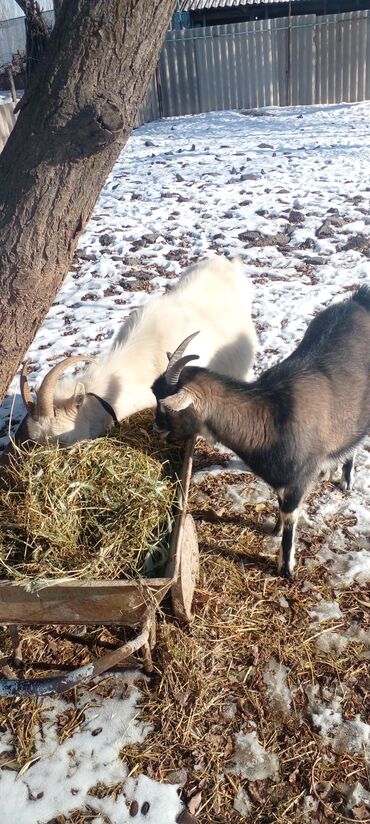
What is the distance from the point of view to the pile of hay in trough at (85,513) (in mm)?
2873

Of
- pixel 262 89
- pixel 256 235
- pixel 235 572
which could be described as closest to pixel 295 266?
pixel 256 235

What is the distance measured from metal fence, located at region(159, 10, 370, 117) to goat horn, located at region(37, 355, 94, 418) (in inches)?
634

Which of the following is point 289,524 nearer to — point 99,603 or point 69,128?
point 99,603

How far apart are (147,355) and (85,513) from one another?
4.92 ft

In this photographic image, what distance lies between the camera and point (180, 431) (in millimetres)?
3510

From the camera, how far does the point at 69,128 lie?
8.55ft

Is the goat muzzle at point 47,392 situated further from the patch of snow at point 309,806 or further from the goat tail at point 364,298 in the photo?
the patch of snow at point 309,806

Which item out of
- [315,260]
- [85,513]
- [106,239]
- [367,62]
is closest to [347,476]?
[85,513]

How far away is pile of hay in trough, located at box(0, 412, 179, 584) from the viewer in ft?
9.43

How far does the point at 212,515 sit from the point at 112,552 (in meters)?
1.28

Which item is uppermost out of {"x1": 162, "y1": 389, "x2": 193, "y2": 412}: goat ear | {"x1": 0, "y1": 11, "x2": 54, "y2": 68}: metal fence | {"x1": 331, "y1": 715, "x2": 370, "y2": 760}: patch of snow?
{"x1": 0, "y1": 11, "x2": 54, "y2": 68}: metal fence

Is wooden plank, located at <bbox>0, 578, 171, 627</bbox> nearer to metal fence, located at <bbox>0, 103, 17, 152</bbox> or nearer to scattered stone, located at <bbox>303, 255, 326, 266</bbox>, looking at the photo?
scattered stone, located at <bbox>303, 255, 326, 266</bbox>

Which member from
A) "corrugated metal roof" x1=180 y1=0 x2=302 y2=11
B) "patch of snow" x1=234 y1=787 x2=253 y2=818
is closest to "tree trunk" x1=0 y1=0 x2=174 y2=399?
"patch of snow" x1=234 y1=787 x2=253 y2=818

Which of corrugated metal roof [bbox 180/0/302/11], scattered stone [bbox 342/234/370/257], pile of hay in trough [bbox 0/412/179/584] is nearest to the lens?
pile of hay in trough [bbox 0/412/179/584]
